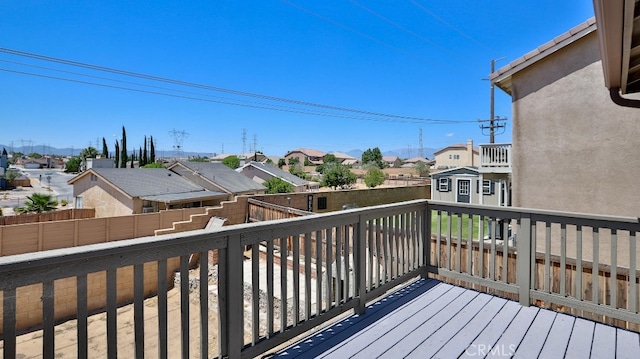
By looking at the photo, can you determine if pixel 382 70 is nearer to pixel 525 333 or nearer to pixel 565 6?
pixel 565 6

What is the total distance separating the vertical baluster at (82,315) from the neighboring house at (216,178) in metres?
18.4

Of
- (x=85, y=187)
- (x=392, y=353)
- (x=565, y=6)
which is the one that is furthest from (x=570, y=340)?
(x=85, y=187)

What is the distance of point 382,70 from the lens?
86.9ft

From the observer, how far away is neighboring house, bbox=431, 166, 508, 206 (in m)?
17.0

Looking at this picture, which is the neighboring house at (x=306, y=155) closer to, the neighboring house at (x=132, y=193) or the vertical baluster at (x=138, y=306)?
the neighboring house at (x=132, y=193)

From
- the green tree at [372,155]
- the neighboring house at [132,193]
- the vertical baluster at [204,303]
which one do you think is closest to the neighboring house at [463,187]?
the neighboring house at [132,193]

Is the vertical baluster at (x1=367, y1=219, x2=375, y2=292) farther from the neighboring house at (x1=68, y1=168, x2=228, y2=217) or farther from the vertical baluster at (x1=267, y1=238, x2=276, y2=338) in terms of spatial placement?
the neighboring house at (x1=68, y1=168, x2=228, y2=217)

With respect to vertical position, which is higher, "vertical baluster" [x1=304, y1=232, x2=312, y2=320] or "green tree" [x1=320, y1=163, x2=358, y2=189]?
"green tree" [x1=320, y1=163, x2=358, y2=189]

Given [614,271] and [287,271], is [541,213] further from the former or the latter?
[287,271]

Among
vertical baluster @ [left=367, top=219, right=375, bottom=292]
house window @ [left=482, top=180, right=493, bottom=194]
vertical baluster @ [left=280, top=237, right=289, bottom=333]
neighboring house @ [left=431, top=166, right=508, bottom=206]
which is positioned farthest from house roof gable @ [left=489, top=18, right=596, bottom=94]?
neighboring house @ [left=431, top=166, right=508, bottom=206]

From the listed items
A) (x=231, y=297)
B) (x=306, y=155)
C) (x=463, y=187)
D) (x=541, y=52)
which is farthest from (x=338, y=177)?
(x=306, y=155)

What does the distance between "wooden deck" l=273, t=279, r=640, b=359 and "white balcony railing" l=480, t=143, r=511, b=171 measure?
8451 mm

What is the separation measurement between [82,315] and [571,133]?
8436mm

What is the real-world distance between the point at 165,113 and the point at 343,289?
150ft
